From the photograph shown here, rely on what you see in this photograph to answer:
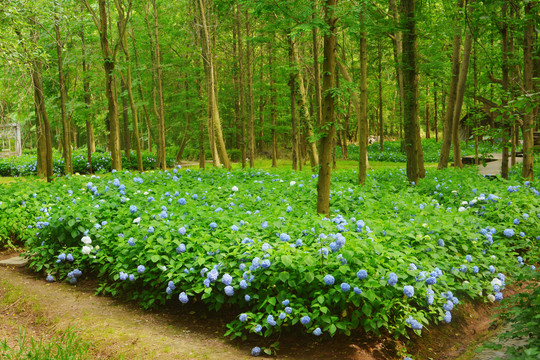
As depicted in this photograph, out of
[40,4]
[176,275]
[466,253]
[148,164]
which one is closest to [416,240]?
[466,253]

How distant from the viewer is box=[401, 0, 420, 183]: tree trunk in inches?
355

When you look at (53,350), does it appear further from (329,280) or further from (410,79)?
(410,79)

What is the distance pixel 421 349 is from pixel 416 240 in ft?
3.51

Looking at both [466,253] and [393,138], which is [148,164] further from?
[393,138]

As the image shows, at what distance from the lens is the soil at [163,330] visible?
3555 millimetres

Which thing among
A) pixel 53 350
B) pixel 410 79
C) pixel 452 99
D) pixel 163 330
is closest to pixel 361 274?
pixel 163 330

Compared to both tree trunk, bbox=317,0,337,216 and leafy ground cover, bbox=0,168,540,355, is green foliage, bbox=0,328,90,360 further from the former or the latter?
tree trunk, bbox=317,0,337,216

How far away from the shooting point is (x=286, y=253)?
3.83 m

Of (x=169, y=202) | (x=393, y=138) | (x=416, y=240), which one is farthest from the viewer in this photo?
(x=393, y=138)

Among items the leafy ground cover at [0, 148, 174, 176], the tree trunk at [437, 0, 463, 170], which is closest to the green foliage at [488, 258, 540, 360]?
the tree trunk at [437, 0, 463, 170]

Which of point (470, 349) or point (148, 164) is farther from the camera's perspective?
point (148, 164)

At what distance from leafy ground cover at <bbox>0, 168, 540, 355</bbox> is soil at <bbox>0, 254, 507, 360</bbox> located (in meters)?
0.13

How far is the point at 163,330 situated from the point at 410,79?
7475 mm

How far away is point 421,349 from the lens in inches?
150
